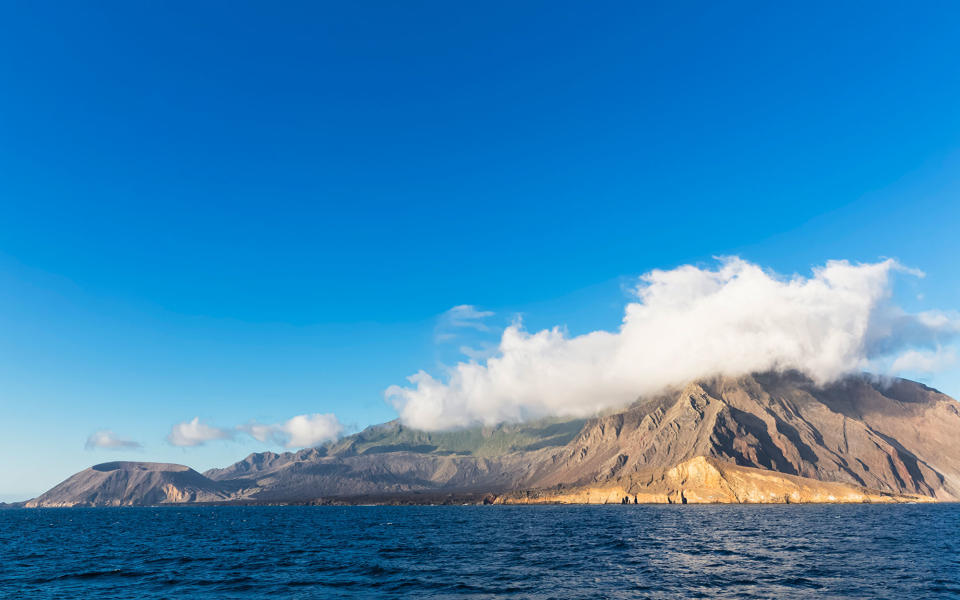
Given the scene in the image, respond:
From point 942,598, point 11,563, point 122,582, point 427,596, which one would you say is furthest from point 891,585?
point 11,563

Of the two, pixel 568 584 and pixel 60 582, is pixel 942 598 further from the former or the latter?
pixel 60 582

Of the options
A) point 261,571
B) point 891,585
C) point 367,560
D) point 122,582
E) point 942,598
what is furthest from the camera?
point 367,560

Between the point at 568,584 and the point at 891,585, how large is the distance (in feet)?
133

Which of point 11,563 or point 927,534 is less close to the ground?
point 11,563

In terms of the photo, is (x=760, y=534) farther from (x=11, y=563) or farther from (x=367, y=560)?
(x=11, y=563)

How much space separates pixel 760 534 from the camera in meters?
149

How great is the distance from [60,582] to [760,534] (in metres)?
152

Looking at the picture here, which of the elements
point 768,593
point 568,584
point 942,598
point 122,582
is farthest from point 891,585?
point 122,582

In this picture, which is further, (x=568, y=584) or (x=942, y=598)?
(x=568, y=584)

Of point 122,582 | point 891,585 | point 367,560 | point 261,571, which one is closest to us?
point 891,585

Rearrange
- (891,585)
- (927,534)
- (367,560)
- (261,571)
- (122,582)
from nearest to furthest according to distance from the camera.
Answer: (891,585) < (122,582) < (261,571) < (367,560) < (927,534)

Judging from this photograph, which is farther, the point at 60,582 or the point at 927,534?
the point at 927,534

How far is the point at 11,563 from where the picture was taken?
4183 inches

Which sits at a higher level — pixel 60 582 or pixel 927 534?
pixel 60 582
